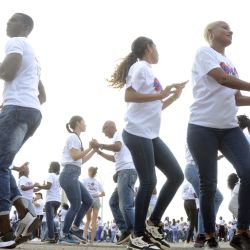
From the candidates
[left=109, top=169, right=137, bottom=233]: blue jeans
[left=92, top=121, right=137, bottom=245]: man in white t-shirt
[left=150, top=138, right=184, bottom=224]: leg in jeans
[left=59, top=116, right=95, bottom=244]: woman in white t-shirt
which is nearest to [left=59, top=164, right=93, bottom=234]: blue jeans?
[left=59, top=116, right=95, bottom=244]: woman in white t-shirt

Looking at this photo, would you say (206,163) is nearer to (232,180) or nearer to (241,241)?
(241,241)

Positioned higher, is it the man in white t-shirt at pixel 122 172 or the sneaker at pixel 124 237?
the man in white t-shirt at pixel 122 172

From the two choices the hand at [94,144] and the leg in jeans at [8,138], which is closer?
the leg in jeans at [8,138]

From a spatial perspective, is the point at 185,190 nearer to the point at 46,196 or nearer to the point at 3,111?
the point at 46,196

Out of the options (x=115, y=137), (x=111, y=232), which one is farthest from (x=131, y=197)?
(x=111, y=232)

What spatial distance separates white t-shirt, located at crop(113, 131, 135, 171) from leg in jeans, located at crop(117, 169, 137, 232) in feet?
0.26

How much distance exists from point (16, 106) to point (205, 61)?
72.3 inches

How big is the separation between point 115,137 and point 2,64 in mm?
3275

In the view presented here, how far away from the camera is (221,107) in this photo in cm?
466

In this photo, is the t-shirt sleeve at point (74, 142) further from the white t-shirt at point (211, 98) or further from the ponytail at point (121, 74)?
the white t-shirt at point (211, 98)

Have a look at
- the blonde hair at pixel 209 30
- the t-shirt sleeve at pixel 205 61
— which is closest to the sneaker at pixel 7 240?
the t-shirt sleeve at pixel 205 61

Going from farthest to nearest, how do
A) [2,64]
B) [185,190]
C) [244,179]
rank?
1. [185,190]
2. [2,64]
3. [244,179]

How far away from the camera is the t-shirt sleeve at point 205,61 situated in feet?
15.0

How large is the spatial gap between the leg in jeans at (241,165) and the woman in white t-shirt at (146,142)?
2.16ft
